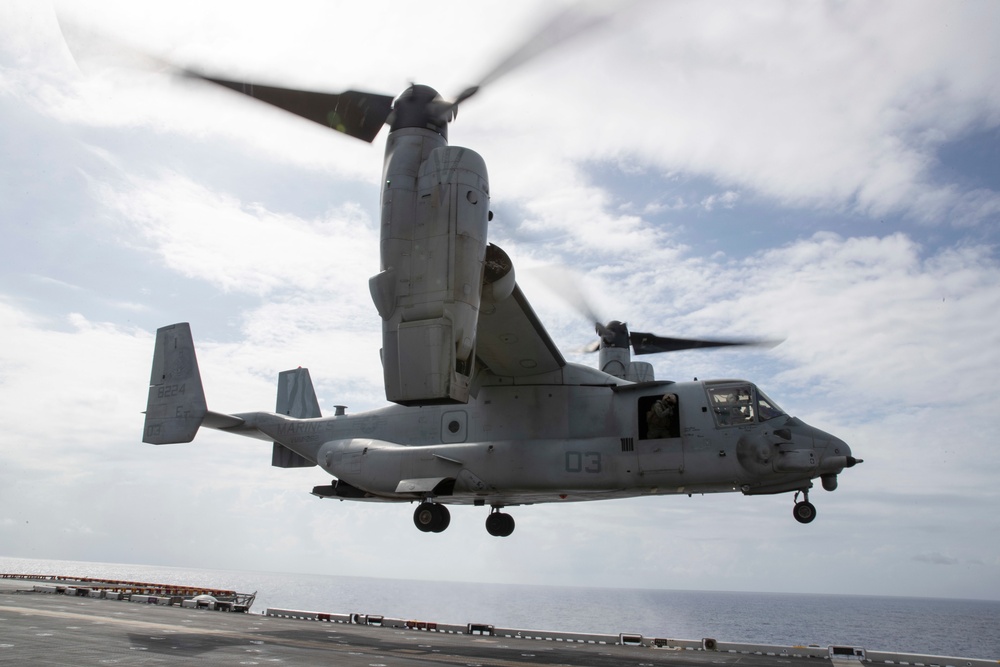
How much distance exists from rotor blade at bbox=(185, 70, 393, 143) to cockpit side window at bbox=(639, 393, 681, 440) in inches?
304

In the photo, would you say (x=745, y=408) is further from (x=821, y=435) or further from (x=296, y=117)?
(x=296, y=117)

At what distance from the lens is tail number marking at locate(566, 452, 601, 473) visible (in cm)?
1527

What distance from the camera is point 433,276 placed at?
1152cm

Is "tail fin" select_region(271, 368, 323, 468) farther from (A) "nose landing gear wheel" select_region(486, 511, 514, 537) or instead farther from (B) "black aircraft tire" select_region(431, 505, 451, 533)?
(B) "black aircraft tire" select_region(431, 505, 451, 533)

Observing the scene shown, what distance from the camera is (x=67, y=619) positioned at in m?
16.4

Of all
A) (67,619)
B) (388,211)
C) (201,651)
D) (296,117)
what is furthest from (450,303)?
(67,619)

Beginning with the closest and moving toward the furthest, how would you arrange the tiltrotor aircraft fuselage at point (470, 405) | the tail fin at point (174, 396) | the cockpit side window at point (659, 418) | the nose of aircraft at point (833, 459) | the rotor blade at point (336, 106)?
the tiltrotor aircraft fuselage at point (470, 405) → the rotor blade at point (336, 106) → the nose of aircraft at point (833, 459) → the cockpit side window at point (659, 418) → the tail fin at point (174, 396)

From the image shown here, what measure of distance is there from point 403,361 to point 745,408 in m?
7.36

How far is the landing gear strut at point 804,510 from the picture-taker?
1465cm

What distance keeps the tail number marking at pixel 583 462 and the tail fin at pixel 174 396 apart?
31.0 feet

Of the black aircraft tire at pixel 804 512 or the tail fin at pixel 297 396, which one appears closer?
the black aircraft tire at pixel 804 512

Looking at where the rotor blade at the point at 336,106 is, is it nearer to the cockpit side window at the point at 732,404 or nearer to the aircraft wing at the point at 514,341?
the aircraft wing at the point at 514,341

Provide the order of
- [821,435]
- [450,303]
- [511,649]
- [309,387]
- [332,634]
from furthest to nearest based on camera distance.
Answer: [309,387]
[332,634]
[511,649]
[821,435]
[450,303]

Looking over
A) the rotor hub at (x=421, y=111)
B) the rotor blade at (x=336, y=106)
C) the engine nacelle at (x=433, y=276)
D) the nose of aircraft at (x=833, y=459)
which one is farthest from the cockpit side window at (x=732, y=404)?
the rotor blade at (x=336, y=106)
